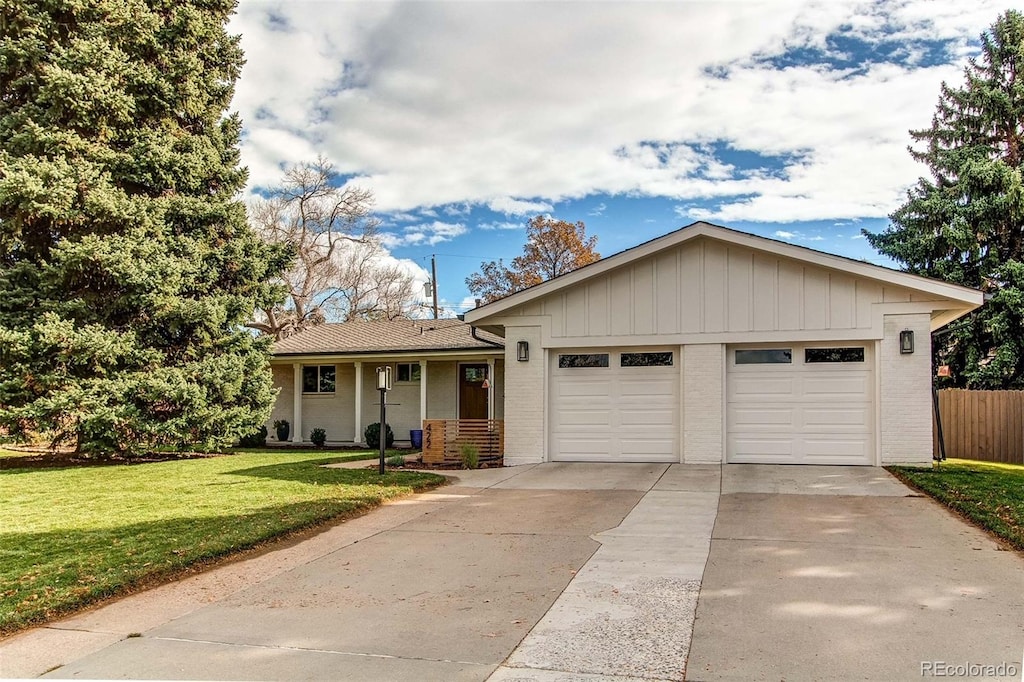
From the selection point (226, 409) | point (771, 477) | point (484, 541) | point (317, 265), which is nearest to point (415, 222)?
point (317, 265)

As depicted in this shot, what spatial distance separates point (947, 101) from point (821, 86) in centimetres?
1108

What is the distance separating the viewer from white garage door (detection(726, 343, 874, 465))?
11.6 meters

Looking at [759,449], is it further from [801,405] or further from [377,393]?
[377,393]

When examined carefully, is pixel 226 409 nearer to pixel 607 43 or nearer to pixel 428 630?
pixel 607 43

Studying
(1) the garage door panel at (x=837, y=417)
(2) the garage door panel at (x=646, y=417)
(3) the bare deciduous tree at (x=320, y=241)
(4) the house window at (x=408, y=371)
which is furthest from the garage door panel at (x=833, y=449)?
(3) the bare deciduous tree at (x=320, y=241)

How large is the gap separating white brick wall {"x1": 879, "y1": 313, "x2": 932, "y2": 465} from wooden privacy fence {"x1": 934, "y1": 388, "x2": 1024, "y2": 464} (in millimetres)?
5363

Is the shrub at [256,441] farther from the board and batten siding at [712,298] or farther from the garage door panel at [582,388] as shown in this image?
the garage door panel at [582,388]

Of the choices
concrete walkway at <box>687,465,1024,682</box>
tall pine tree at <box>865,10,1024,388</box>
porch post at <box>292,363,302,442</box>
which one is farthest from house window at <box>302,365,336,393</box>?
tall pine tree at <box>865,10,1024,388</box>

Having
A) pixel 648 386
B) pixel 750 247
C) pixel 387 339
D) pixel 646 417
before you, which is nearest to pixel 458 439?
pixel 646 417

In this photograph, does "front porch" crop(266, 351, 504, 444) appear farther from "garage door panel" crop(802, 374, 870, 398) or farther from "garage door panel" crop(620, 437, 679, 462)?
"garage door panel" crop(802, 374, 870, 398)

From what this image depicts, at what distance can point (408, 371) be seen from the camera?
65.1ft

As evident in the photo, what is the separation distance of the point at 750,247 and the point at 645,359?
269 cm

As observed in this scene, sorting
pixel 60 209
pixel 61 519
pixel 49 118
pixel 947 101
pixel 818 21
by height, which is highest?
pixel 947 101

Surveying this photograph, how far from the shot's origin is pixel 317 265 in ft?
106
